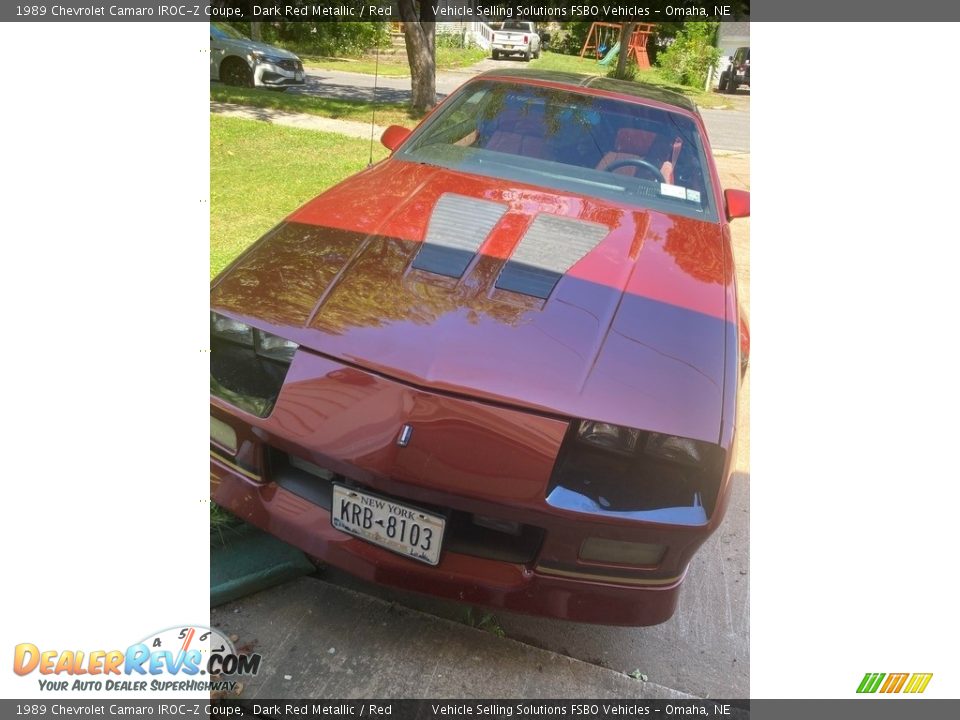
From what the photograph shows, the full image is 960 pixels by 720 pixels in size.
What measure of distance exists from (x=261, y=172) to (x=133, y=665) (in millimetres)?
5071

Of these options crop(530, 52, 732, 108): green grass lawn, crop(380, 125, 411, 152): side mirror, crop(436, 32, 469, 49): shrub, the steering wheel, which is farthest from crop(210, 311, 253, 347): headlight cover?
crop(436, 32, 469, 49): shrub

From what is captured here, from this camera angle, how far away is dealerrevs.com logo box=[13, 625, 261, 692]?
153 cm

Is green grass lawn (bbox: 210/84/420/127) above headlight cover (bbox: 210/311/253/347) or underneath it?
underneath

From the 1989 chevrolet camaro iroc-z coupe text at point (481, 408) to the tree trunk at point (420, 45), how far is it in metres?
7.57

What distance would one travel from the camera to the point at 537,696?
69.4 inches

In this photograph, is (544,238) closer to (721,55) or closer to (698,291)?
(698,291)

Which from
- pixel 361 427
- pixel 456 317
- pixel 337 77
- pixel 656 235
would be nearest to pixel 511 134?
pixel 656 235

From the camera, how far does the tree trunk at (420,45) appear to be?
874cm

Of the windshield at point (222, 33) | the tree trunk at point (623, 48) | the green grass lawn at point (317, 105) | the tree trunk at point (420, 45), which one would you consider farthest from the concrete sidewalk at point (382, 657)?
the tree trunk at point (623, 48)

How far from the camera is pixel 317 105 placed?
388 inches

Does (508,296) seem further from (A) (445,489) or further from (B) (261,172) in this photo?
(B) (261,172)

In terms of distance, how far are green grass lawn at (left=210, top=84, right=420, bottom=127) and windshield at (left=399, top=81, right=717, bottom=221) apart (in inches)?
242
